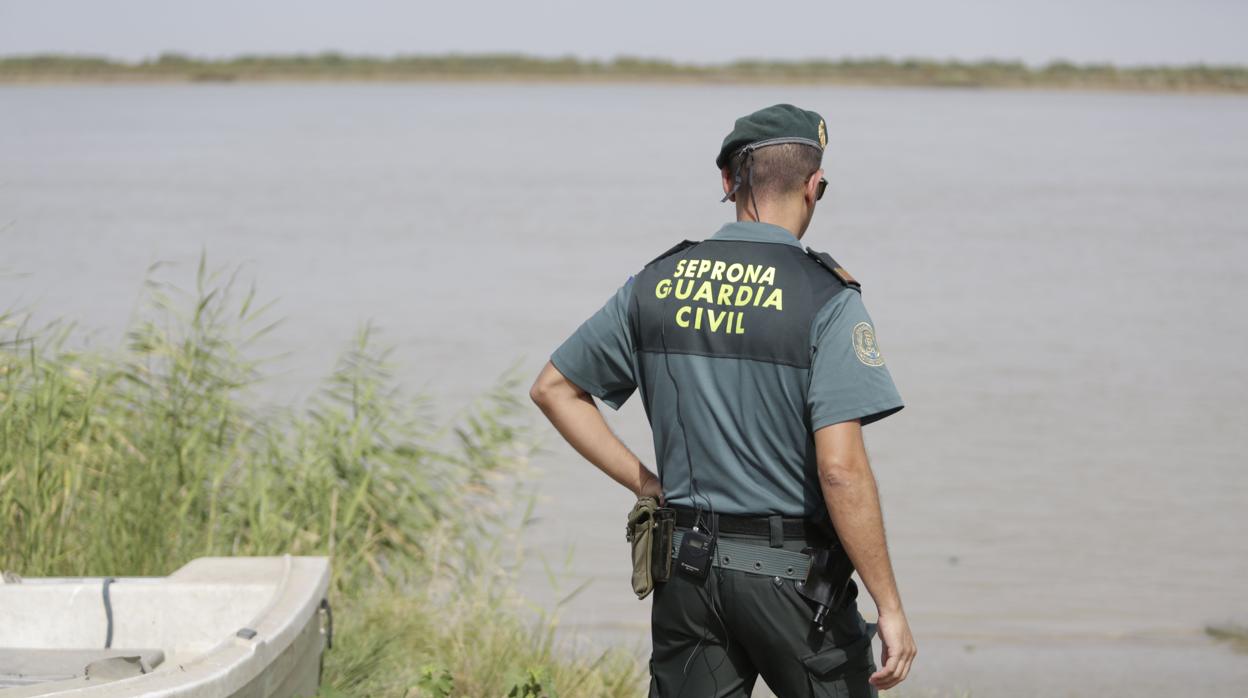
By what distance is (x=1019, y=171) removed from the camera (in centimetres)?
3522

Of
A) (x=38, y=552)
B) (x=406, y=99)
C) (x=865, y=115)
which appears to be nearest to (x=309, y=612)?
(x=38, y=552)

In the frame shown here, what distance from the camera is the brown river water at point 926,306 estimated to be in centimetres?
754

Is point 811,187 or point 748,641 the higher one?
point 811,187

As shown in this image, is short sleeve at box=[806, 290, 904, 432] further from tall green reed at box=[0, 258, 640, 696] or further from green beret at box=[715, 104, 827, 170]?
tall green reed at box=[0, 258, 640, 696]

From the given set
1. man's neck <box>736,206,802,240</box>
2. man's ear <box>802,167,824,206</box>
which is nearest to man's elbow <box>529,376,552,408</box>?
man's neck <box>736,206,802,240</box>

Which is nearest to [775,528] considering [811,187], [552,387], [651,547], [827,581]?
[827,581]

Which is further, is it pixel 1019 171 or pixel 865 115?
pixel 865 115

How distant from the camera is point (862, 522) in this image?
2811 millimetres

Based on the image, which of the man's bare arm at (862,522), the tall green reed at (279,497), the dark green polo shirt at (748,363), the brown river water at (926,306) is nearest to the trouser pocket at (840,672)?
the man's bare arm at (862,522)

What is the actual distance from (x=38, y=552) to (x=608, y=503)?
159 inches

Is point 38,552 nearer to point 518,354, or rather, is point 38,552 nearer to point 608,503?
point 608,503

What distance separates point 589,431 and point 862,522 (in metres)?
0.66

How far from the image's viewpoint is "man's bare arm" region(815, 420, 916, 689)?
9.16 ft

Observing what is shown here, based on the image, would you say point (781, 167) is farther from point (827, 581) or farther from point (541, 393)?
point (827, 581)
